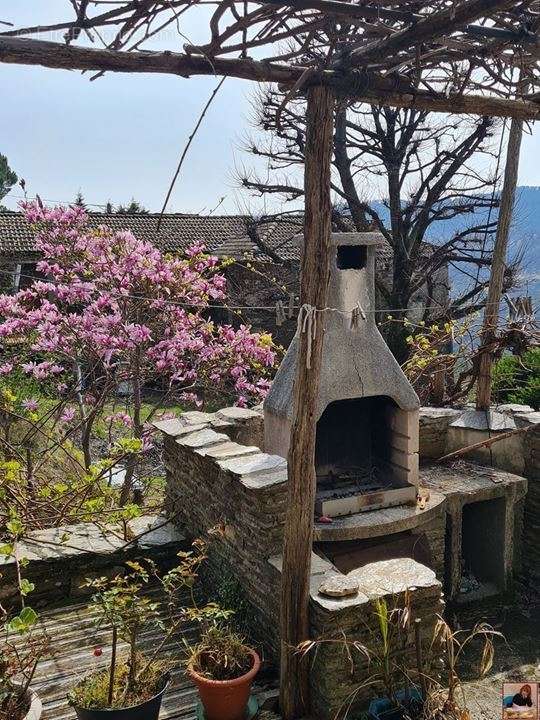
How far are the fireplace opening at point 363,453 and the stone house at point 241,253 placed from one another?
672cm

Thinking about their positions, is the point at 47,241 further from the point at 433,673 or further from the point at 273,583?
the point at 433,673

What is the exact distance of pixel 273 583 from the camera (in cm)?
459

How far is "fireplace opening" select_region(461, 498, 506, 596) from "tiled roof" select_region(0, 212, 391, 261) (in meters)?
10.8

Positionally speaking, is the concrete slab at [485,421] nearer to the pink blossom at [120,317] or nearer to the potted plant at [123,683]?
the pink blossom at [120,317]

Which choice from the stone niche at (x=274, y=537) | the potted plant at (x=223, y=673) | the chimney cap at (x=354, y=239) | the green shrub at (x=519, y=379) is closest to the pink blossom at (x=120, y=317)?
the stone niche at (x=274, y=537)

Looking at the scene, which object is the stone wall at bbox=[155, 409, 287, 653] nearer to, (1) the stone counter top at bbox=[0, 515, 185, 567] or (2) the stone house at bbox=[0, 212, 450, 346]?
(1) the stone counter top at bbox=[0, 515, 185, 567]

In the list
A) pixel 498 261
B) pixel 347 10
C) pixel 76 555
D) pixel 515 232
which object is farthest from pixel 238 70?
pixel 515 232

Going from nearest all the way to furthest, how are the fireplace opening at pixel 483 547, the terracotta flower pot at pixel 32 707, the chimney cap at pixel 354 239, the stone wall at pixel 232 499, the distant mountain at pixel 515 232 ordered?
the terracotta flower pot at pixel 32 707 → the stone wall at pixel 232 499 → the chimney cap at pixel 354 239 → the fireplace opening at pixel 483 547 → the distant mountain at pixel 515 232

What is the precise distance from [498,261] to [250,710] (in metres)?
6.02

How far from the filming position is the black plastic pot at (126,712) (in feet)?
12.1

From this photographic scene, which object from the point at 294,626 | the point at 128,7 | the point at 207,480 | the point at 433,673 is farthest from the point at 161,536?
the point at 128,7

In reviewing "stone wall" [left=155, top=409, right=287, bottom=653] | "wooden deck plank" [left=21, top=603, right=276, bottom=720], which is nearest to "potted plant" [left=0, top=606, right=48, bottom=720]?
"wooden deck plank" [left=21, top=603, right=276, bottom=720]

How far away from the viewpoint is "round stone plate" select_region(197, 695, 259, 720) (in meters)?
4.07

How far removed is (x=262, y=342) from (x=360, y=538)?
355 cm
